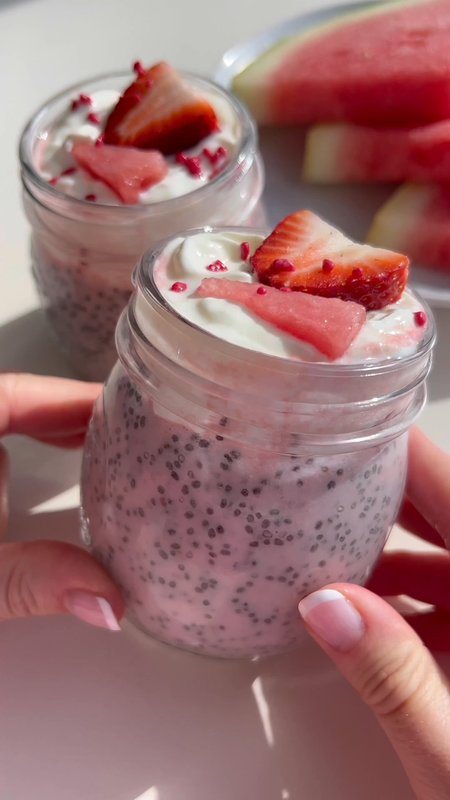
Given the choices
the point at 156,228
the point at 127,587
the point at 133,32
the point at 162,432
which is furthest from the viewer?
the point at 133,32

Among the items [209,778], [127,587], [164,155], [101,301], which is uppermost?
[164,155]

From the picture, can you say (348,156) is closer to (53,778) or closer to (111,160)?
(111,160)

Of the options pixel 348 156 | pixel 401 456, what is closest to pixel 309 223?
pixel 401 456

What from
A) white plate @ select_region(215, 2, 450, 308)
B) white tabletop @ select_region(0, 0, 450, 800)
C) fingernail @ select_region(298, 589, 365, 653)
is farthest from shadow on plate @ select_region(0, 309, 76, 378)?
fingernail @ select_region(298, 589, 365, 653)

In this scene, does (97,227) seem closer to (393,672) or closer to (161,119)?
(161,119)

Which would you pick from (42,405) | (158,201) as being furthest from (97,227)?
(42,405)

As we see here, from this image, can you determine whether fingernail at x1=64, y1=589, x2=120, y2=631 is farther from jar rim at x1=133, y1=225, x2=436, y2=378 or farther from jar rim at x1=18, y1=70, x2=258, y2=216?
jar rim at x1=18, y1=70, x2=258, y2=216

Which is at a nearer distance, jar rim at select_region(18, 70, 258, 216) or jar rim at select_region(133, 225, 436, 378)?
jar rim at select_region(133, 225, 436, 378)
